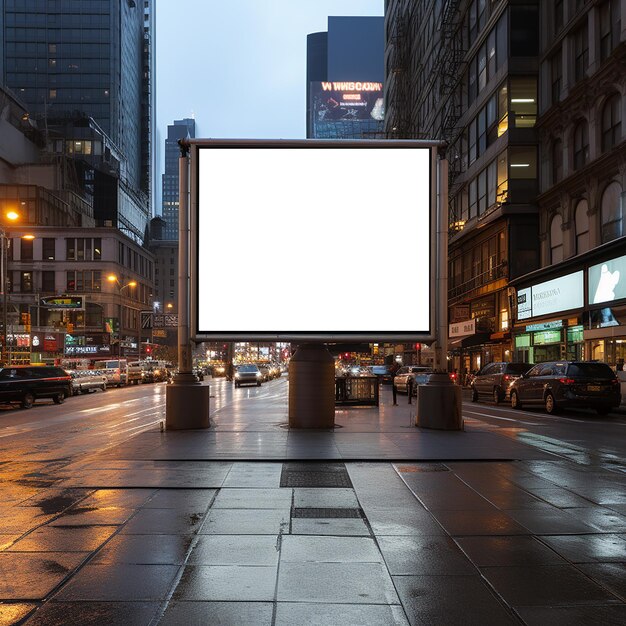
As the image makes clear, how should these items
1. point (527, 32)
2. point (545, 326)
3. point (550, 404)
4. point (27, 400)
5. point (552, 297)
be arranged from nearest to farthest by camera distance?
point (550, 404) → point (27, 400) → point (552, 297) → point (545, 326) → point (527, 32)

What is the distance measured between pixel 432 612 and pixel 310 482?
185 inches

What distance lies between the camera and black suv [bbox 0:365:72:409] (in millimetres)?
29906

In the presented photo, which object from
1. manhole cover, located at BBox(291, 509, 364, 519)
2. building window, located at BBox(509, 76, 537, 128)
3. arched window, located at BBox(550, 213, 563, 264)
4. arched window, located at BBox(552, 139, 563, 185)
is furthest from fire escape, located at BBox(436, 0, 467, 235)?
manhole cover, located at BBox(291, 509, 364, 519)

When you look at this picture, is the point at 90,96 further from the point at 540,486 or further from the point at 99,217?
the point at 540,486

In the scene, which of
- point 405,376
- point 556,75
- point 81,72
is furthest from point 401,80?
point 81,72

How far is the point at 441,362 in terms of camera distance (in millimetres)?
15195

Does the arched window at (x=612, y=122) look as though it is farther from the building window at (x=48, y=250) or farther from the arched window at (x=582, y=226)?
the building window at (x=48, y=250)

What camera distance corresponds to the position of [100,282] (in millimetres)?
98688

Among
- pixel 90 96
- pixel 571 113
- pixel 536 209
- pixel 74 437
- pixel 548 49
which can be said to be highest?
pixel 90 96

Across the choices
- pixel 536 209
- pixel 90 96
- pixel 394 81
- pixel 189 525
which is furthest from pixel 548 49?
pixel 90 96

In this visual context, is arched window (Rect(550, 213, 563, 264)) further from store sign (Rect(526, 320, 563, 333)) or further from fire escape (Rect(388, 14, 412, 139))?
fire escape (Rect(388, 14, 412, 139))

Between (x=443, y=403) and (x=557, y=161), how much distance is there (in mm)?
28347

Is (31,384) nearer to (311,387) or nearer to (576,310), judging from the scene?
(311,387)

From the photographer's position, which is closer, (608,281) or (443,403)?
(443,403)
